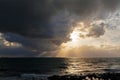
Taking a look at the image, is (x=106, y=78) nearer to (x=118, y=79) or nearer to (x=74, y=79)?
(x=118, y=79)

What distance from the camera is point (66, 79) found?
5378 cm

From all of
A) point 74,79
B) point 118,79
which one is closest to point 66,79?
point 74,79

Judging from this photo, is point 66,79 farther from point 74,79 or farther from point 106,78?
point 106,78

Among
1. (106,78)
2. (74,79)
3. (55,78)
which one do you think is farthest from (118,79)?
(55,78)

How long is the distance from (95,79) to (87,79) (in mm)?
1756

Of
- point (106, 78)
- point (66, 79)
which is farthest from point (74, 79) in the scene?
point (106, 78)

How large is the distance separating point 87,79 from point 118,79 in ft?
21.3

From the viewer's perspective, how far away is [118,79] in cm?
5247

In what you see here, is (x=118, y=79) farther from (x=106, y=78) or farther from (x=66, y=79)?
(x=66, y=79)

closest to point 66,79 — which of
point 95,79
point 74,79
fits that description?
point 74,79

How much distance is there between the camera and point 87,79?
53.9m

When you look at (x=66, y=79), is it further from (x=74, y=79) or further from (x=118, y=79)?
(x=118, y=79)

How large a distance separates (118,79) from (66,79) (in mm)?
10931

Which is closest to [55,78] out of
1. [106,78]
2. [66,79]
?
[66,79]
